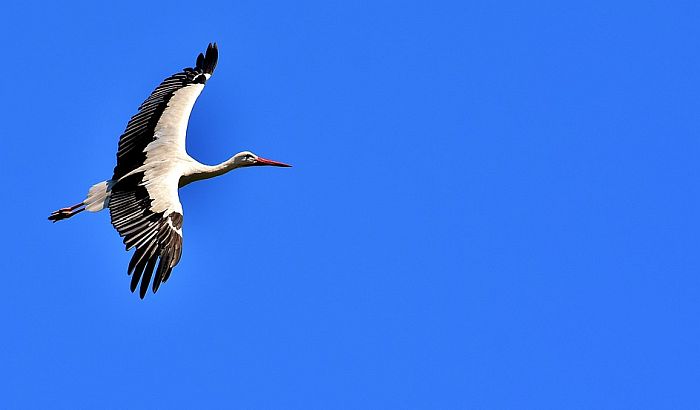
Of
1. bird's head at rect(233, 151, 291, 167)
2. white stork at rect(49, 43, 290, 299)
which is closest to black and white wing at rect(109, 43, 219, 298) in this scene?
white stork at rect(49, 43, 290, 299)

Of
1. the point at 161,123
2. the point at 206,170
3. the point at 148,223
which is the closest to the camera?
the point at 148,223

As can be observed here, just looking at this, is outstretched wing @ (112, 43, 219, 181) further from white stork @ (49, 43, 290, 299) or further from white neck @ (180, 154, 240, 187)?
white neck @ (180, 154, 240, 187)

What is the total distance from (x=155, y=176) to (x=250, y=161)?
194 cm

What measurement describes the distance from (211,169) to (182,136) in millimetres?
610

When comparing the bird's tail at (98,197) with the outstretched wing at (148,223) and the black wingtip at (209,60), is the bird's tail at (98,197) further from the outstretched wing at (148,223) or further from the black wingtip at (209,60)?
the black wingtip at (209,60)

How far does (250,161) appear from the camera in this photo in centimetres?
1866

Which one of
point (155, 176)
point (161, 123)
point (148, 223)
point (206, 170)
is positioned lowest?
point (148, 223)

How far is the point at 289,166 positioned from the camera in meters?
18.5

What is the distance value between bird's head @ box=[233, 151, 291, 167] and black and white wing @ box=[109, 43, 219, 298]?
929mm

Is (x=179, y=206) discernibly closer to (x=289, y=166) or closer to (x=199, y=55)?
(x=289, y=166)

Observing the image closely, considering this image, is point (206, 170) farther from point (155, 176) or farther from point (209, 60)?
point (209, 60)

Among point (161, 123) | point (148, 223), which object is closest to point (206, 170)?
point (161, 123)

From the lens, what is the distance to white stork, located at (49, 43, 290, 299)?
51.1 ft

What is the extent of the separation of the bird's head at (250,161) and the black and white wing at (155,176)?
93 centimetres
